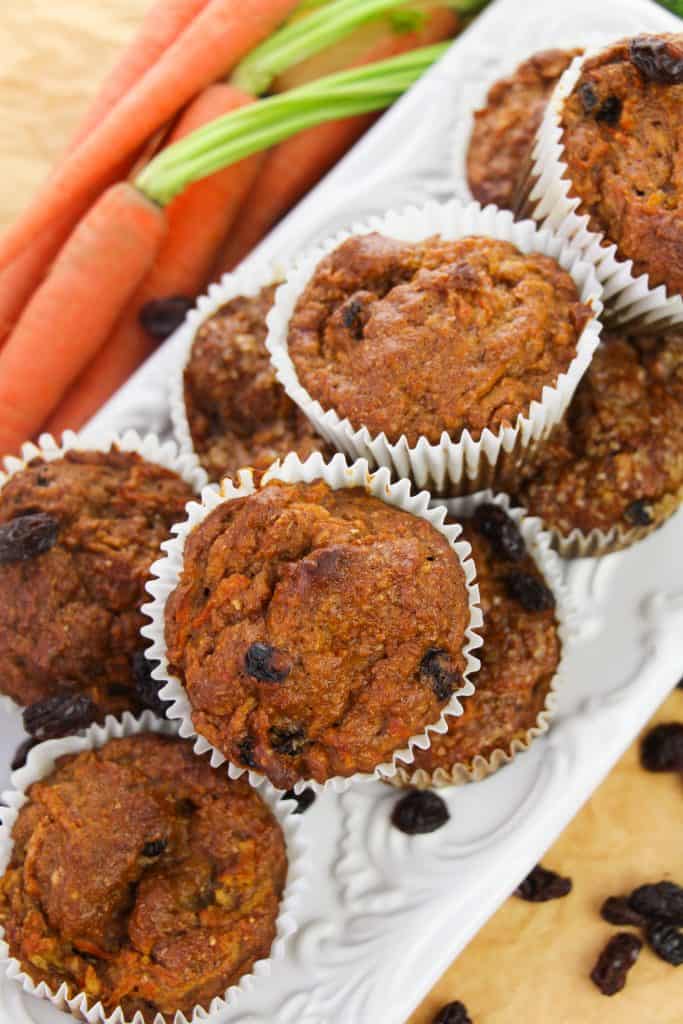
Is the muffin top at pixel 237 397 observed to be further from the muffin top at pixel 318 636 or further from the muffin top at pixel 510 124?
the muffin top at pixel 510 124

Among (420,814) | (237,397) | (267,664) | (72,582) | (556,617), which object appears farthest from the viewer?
(237,397)

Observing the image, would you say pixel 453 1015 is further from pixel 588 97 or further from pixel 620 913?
pixel 588 97

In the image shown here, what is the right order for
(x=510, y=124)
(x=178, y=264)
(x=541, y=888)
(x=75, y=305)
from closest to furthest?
(x=541, y=888), (x=510, y=124), (x=75, y=305), (x=178, y=264)

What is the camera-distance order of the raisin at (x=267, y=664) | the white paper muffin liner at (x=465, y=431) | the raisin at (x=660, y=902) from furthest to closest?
1. the raisin at (x=660, y=902)
2. the white paper muffin liner at (x=465, y=431)
3. the raisin at (x=267, y=664)

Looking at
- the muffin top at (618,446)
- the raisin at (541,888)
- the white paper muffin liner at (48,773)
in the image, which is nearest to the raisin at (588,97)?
the muffin top at (618,446)

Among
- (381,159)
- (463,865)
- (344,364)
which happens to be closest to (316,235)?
(381,159)

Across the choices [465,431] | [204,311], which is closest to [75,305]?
[204,311]

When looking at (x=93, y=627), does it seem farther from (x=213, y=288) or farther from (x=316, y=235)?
(x=316, y=235)
